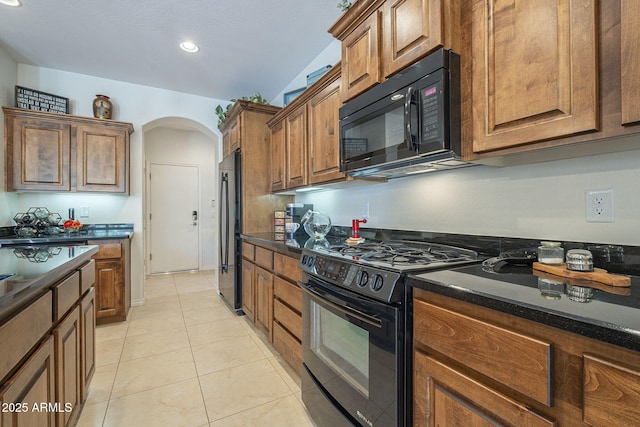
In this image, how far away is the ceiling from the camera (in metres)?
2.25

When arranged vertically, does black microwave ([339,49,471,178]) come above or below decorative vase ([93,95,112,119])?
below

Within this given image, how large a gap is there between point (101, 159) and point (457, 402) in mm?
3856

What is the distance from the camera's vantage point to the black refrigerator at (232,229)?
10.4 ft

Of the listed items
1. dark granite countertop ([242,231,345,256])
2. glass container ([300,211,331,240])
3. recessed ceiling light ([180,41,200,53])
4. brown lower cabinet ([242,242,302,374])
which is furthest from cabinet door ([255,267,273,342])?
recessed ceiling light ([180,41,200,53])

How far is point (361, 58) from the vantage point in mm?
1609

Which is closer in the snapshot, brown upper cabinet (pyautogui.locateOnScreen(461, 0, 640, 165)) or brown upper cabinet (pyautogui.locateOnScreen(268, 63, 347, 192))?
brown upper cabinet (pyautogui.locateOnScreen(461, 0, 640, 165))

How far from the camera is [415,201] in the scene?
1814 mm

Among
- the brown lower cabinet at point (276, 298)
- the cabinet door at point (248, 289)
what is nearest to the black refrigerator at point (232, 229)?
the cabinet door at point (248, 289)

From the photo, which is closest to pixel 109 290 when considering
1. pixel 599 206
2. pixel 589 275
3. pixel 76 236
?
pixel 76 236

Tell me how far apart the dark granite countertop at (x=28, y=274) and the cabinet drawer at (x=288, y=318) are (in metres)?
1.21

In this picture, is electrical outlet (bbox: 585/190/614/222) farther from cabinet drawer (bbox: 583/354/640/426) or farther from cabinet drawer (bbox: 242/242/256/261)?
cabinet drawer (bbox: 242/242/256/261)

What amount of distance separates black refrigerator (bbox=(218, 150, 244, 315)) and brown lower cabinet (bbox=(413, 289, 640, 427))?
2.52m

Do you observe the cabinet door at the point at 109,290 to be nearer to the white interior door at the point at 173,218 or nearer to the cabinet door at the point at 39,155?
the cabinet door at the point at 39,155

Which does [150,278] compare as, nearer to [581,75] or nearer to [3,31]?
[3,31]
